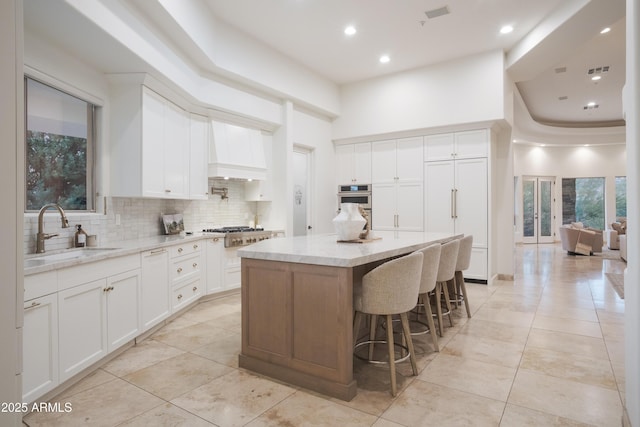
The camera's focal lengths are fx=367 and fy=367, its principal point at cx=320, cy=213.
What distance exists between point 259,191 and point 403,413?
13.3 ft

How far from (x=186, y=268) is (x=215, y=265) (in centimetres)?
63

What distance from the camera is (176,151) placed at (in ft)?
14.4

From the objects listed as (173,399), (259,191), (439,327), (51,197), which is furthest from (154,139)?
(439,327)

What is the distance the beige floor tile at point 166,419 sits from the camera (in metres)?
2.05

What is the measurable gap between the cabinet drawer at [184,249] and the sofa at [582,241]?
924 centimetres

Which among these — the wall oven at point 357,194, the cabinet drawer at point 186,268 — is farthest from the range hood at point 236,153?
the wall oven at point 357,194

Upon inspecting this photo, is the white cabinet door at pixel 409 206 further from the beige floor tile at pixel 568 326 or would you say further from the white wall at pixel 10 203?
the white wall at pixel 10 203

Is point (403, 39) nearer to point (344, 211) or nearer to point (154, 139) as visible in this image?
point (344, 211)

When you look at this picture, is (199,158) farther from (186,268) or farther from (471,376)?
(471,376)

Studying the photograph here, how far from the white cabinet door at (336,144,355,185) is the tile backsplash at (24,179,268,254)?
6.03 ft

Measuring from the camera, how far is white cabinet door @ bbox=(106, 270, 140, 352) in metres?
2.80

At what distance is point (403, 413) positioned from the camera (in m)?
2.14

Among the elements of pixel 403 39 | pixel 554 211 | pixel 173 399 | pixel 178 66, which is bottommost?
pixel 173 399

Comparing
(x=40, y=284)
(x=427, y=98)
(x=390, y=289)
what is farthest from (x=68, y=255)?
(x=427, y=98)
